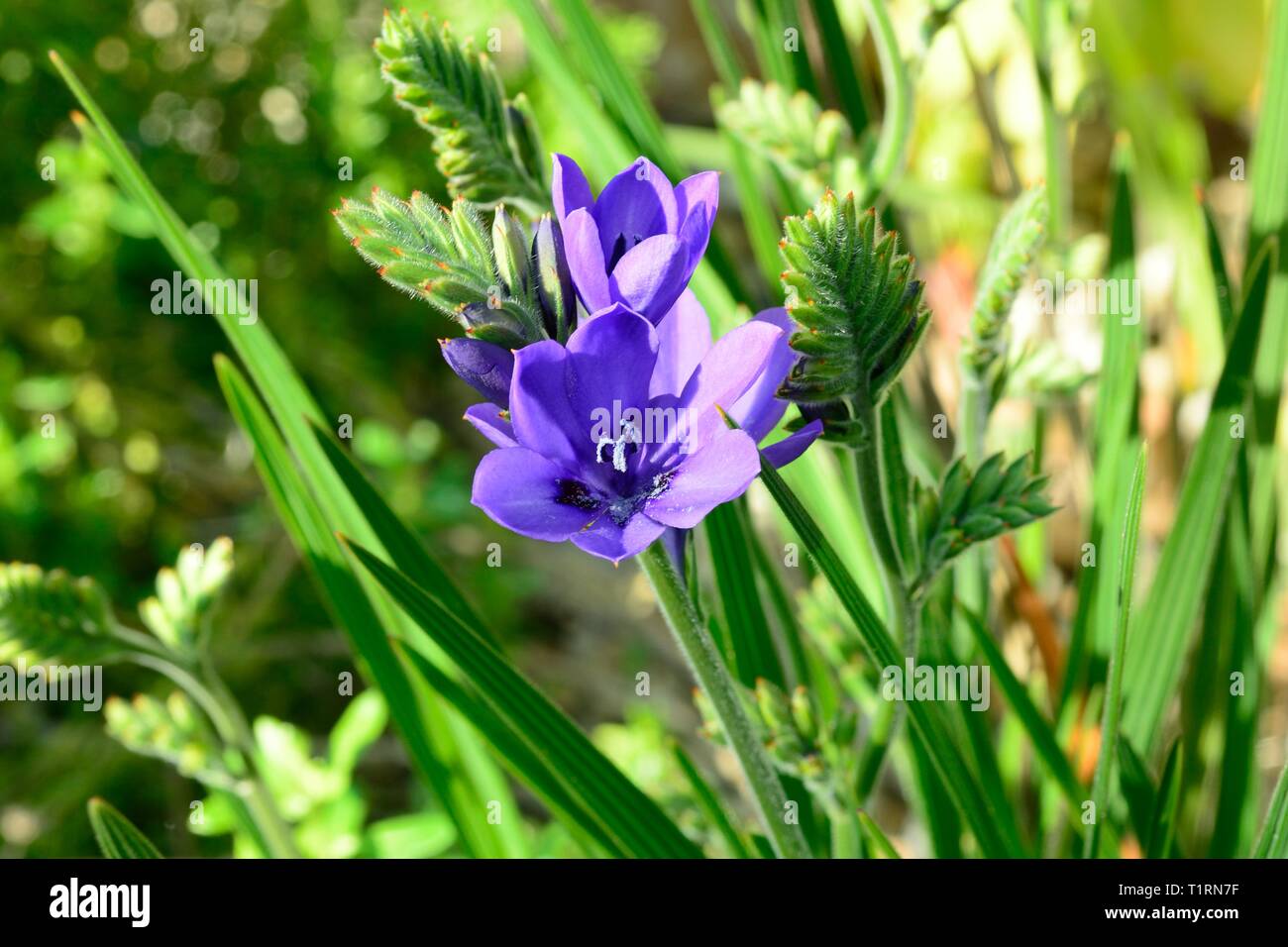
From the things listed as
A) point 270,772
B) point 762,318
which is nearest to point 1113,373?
point 762,318

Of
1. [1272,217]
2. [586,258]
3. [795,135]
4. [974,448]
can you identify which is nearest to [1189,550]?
[974,448]

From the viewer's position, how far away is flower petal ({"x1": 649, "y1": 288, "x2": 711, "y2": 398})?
0.50 meters

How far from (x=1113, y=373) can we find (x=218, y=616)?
1.25 metres

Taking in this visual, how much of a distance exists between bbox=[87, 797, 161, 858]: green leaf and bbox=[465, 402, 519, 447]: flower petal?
39 cm

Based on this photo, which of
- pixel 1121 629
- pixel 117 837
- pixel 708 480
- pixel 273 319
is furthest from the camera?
pixel 273 319

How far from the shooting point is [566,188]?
A: 50 centimetres

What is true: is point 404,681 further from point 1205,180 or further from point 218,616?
point 1205,180

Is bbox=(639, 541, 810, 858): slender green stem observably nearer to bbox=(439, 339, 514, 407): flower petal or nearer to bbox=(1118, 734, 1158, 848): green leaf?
bbox=(439, 339, 514, 407): flower petal

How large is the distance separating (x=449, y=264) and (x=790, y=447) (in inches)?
6.5

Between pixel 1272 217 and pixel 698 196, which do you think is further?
pixel 1272 217

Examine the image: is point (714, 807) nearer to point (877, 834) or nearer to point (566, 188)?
point (877, 834)

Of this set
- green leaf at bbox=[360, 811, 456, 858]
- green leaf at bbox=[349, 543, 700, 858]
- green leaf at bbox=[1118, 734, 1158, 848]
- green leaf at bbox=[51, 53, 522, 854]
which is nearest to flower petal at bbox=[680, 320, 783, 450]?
green leaf at bbox=[349, 543, 700, 858]

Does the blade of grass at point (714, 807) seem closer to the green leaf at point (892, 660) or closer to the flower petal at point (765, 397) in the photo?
the green leaf at point (892, 660)
